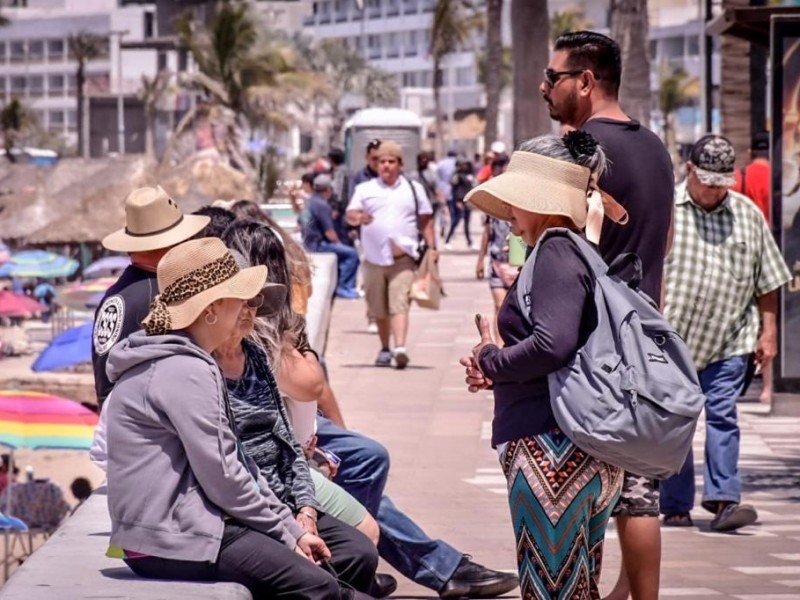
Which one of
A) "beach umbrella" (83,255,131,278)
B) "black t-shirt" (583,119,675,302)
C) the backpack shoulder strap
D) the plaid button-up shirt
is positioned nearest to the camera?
Result: the backpack shoulder strap

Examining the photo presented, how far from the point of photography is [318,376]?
243 inches

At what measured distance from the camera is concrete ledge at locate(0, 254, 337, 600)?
4.65 m

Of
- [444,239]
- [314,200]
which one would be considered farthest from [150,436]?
[444,239]

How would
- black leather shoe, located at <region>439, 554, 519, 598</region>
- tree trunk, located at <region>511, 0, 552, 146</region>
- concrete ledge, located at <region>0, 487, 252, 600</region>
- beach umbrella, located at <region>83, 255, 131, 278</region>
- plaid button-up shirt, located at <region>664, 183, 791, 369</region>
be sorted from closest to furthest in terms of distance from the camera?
1. concrete ledge, located at <region>0, 487, 252, 600</region>
2. black leather shoe, located at <region>439, 554, 519, 598</region>
3. plaid button-up shirt, located at <region>664, 183, 791, 369</region>
4. tree trunk, located at <region>511, 0, 552, 146</region>
5. beach umbrella, located at <region>83, 255, 131, 278</region>

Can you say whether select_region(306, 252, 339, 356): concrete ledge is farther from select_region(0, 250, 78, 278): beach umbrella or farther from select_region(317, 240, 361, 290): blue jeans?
select_region(0, 250, 78, 278): beach umbrella

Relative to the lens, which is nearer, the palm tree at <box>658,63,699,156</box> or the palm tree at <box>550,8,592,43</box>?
the palm tree at <box>550,8,592,43</box>

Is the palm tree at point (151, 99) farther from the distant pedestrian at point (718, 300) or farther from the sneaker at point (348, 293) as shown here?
the distant pedestrian at point (718, 300)

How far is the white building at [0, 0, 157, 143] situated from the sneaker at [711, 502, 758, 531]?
120 m

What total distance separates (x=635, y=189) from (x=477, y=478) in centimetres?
435

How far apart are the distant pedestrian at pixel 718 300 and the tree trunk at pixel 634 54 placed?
11.8 m

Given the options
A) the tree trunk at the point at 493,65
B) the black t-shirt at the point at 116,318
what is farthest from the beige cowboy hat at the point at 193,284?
the tree trunk at the point at 493,65

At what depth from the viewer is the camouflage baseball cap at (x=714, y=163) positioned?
8.22m

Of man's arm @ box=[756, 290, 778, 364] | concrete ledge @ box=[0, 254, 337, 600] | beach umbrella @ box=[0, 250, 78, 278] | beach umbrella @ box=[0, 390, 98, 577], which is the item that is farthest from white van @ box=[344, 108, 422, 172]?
concrete ledge @ box=[0, 254, 337, 600]

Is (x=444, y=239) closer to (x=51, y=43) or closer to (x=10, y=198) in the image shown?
(x=10, y=198)
